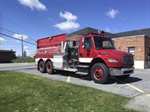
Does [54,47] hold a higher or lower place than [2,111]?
higher

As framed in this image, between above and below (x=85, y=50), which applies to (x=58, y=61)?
below

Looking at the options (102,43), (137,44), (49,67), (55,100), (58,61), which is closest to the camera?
(55,100)

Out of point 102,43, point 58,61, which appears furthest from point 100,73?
point 58,61

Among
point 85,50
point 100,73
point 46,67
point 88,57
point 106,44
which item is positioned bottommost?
point 100,73

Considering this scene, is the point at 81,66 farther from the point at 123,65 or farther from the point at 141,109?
the point at 141,109

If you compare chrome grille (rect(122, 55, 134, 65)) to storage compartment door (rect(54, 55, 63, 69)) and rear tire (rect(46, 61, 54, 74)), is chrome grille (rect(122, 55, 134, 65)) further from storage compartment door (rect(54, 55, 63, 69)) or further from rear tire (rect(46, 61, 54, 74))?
rear tire (rect(46, 61, 54, 74))

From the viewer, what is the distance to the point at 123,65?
392 inches

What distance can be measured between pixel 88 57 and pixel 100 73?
1.33 metres

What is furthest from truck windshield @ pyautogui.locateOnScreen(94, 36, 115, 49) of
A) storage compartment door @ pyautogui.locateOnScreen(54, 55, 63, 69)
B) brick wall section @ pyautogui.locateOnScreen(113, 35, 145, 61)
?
brick wall section @ pyautogui.locateOnScreen(113, 35, 145, 61)

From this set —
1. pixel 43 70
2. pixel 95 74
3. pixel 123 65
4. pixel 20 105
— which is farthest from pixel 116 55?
pixel 43 70

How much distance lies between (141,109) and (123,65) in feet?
14.7

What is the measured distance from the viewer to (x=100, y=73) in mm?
10148

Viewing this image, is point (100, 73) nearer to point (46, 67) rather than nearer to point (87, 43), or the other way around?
point (87, 43)

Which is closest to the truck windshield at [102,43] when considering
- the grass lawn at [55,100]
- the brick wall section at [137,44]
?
the grass lawn at [55,100]
